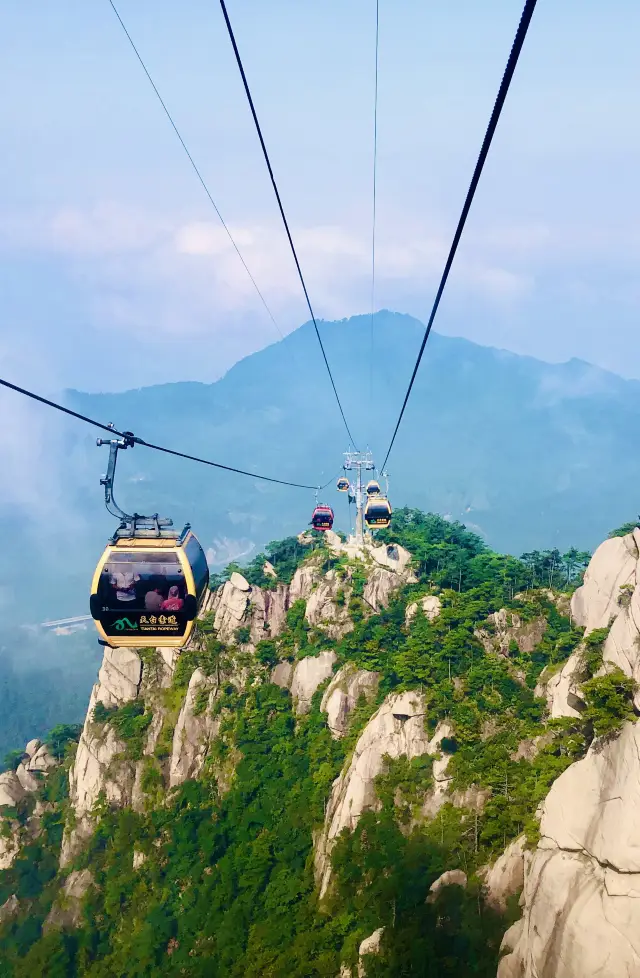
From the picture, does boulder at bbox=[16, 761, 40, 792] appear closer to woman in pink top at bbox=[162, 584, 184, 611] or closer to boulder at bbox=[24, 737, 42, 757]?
boulder at bbox=[24, 737, 42, 757]

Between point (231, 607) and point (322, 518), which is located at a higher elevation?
point (322, 518)

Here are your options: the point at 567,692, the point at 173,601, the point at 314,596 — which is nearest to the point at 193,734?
the point at 314,596

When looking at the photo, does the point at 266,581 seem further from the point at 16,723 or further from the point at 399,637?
the point at 16,723

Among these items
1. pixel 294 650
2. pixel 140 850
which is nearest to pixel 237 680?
pixel 294 650

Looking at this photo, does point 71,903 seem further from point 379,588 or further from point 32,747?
point 379,588

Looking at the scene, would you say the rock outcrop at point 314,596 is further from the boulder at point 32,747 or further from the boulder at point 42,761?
the boulder at point 32,747
